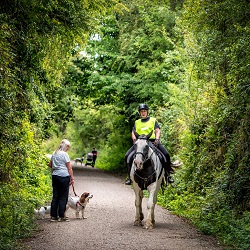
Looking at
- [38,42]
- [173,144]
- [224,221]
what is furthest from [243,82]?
[173,144]

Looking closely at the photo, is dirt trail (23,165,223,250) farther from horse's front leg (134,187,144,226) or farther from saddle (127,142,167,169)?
saddle (127,142,167,169)

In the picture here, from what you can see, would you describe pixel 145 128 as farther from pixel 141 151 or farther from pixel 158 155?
pixel 141 151

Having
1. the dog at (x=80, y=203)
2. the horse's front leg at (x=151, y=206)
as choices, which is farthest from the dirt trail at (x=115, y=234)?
the dog at (x=80, y=203)

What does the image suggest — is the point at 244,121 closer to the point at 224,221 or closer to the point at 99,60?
the point at 224,221

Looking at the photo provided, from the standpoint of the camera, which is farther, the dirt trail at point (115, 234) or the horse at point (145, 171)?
the horse at point (145, 171)

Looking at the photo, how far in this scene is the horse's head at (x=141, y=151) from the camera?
40.5 feet

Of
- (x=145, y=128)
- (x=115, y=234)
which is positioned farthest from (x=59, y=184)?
(x=115, y=234)

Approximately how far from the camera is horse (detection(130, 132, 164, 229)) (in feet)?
40.9

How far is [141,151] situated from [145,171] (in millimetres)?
640

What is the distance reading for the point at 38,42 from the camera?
514 inches

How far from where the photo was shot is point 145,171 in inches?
506

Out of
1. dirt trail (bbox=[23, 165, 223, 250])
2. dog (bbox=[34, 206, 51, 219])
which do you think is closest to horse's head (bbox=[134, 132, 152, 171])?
dirt trail (bbox=[23, 165, 223, 250])

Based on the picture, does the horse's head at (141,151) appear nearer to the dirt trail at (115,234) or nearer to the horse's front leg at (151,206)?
the horse's front leg at (151,206)

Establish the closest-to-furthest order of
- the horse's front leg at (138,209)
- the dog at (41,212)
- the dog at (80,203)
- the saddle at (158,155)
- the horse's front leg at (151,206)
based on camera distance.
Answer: the horse's front leg at (151,206)
the horse's front leg at (138,209)
the saddle at (158,155)
the dog at (41,212)
the dog at (80,203)
